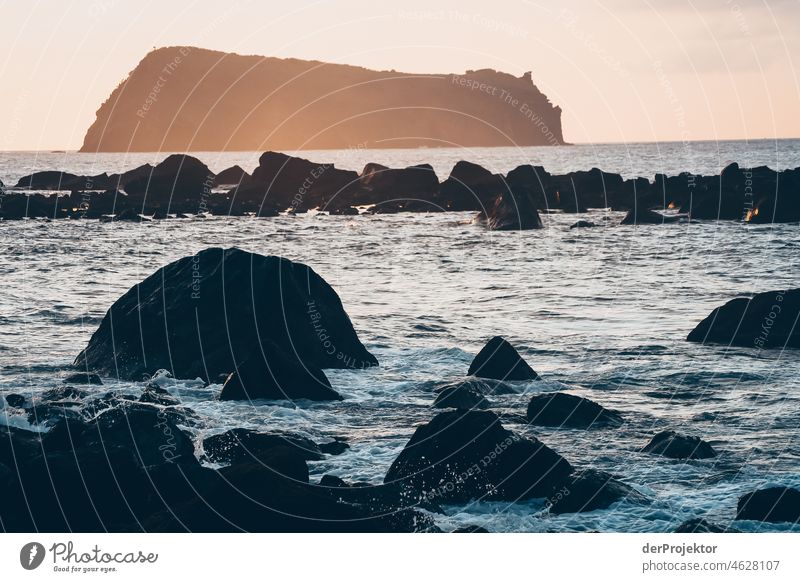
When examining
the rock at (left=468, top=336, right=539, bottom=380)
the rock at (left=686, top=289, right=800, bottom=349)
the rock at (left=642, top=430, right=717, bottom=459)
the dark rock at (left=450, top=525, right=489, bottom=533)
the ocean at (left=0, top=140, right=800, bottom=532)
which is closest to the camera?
the dark rock at (left=450, top=525, right=489, bottom=533)

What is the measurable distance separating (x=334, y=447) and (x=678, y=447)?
598cm

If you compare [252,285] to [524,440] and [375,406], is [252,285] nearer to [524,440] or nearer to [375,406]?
[375,406]

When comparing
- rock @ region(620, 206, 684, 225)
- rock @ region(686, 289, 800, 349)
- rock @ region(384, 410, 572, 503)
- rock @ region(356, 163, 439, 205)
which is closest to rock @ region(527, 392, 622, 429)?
rock @ region(384, 410, 572, 503)

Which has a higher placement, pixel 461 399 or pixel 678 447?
pixel 678 447

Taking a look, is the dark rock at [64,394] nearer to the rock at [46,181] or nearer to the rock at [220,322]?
the rock at [220,322]

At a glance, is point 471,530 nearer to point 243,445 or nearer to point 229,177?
point 243,445

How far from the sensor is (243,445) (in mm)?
16766

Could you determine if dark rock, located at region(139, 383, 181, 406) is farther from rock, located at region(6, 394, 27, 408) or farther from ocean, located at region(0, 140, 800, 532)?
rock, located at region(6, 394, 27, 408)

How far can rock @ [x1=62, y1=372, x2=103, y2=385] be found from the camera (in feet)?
72.7

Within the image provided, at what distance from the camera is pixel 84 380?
73.5 ft

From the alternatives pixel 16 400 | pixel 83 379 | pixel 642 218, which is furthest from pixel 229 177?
pixel 16 400

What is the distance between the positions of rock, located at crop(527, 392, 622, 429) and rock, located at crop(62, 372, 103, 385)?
9689 mm

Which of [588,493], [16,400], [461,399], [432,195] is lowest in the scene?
[16,400]

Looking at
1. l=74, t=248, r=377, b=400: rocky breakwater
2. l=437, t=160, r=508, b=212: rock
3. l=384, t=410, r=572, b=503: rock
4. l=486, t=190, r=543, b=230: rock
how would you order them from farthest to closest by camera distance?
l=437, t=160, r=508, b=212: rock < l=486, t=190, r=543, b=230: rock < l=74, t=248, r=377, b=400: rocky breakwater < l=384, t=410, r=572, b=503: rock
